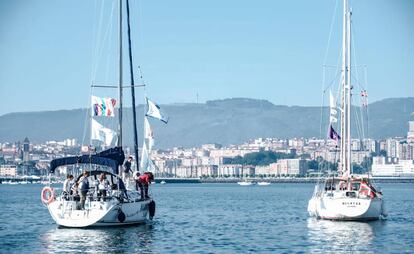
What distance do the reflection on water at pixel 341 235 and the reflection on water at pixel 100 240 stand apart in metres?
7.28

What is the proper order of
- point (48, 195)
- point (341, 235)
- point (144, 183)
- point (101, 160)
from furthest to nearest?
point (144, 183) → point (101, 160) → point (48, 195) → point (341, 235)

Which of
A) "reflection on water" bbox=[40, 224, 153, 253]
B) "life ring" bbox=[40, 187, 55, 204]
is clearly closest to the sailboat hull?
"reflection on water" bbox=[40, 224, 153, 253]

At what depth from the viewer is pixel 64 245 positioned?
3884cm

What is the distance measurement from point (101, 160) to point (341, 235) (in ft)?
39.1

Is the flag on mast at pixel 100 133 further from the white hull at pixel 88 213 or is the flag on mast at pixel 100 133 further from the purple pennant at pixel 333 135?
the purple pennant at pixel 333 135

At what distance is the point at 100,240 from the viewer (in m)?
40.7

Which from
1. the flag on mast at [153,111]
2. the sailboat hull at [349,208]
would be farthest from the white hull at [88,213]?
the sailboat hull at [349,208]

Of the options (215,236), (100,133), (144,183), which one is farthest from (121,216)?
(100,133)

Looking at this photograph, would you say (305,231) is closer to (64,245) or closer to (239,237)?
(239,237)

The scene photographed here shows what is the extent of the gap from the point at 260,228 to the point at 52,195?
11.3 meters

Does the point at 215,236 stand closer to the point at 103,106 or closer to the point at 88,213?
the point at 88,213

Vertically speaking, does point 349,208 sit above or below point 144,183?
below

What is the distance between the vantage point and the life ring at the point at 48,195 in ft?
146

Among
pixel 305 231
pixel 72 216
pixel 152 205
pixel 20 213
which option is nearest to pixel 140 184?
pixel 152 205
